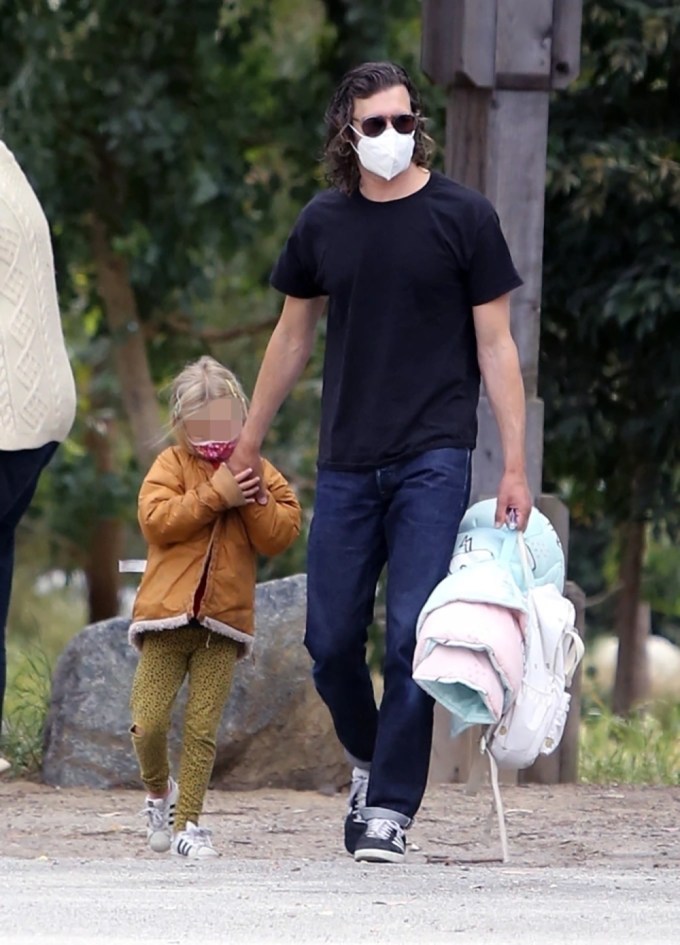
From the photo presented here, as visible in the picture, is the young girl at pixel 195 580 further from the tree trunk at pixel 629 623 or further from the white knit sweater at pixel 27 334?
the tree trunk at pixel 629 623

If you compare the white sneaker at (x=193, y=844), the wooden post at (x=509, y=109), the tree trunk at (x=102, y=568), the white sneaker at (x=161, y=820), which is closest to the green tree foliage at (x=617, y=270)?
the wooden post at (x=509, y=109)

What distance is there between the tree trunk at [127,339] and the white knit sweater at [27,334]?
5.31m

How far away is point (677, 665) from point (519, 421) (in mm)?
18646

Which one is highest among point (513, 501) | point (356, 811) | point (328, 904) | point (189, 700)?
point (513, 501)

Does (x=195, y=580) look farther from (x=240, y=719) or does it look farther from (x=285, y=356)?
(x=240, y=719)

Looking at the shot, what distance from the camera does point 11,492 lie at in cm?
581

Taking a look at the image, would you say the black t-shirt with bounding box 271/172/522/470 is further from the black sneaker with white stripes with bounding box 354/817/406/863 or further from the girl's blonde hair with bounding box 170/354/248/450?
the black sneaker with white stripes with bounding box 354/817/406/863

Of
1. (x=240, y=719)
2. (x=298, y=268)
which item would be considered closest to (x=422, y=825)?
(x=240, y=719)

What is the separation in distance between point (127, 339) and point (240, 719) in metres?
5.19

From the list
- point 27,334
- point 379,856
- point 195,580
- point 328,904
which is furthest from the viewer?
point 27,334

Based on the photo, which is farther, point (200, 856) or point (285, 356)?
point (285, 356)

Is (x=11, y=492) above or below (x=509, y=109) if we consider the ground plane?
below

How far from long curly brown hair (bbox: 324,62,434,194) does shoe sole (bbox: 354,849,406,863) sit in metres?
1.64

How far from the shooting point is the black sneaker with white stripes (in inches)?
204
